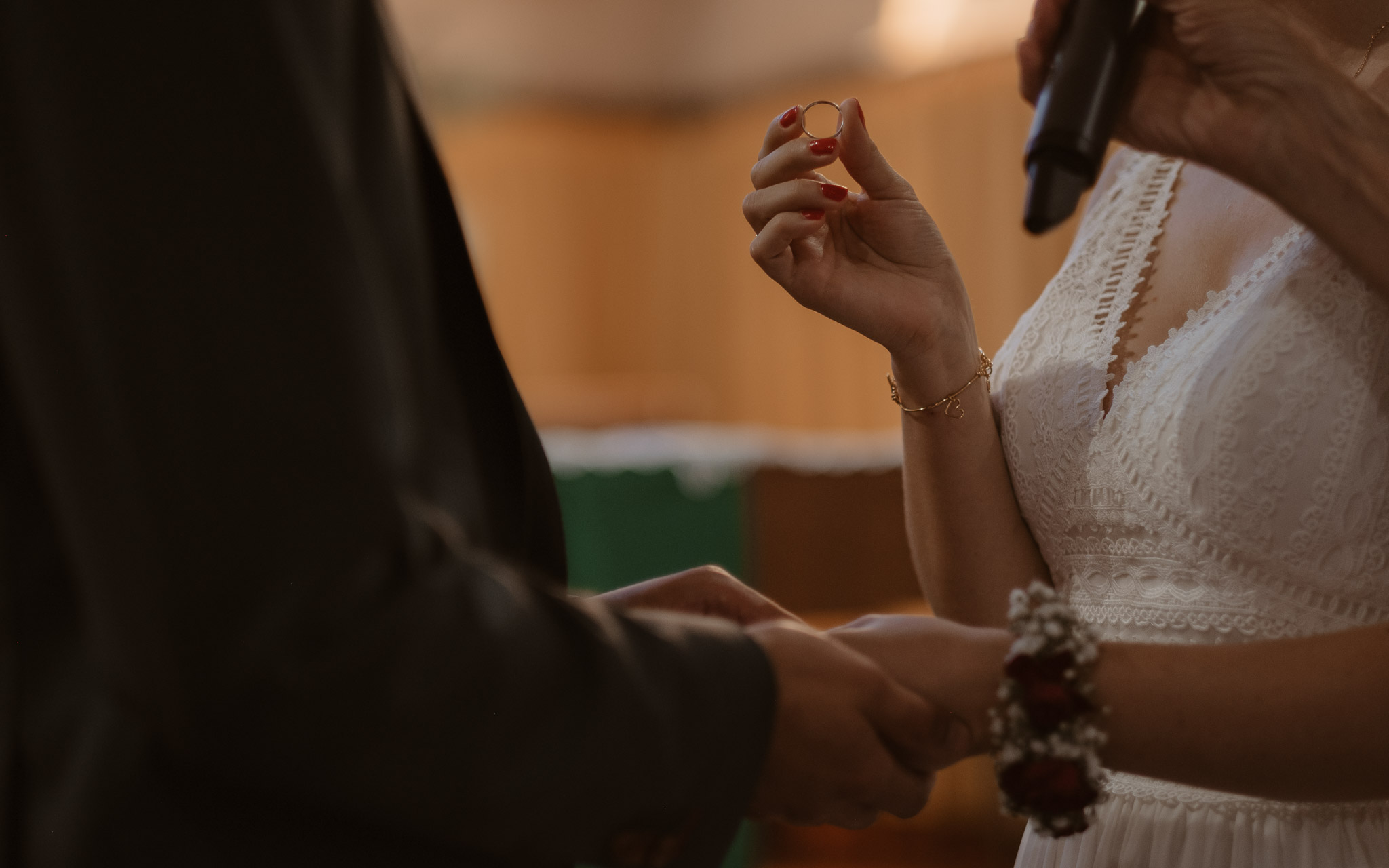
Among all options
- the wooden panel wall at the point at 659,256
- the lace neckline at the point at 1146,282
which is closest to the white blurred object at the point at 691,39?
the wooden panel wall at the point at 659,256

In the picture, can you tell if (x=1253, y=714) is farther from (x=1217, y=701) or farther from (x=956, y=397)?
(x=956, y=397)

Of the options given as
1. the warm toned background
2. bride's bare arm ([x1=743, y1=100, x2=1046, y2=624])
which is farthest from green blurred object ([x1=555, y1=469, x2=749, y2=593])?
bride's bare arm ([x1=743, y1=100, x2=1046, y2=624])

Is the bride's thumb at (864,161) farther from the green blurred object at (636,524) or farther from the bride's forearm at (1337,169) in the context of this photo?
the green blurred object at (636,524)

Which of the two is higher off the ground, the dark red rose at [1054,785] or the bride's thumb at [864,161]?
the bride's thumb at [864,161]

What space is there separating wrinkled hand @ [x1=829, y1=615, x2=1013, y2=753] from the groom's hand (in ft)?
0.08

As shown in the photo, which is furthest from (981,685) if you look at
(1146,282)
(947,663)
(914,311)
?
(1146,282)

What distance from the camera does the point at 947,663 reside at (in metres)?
0.88

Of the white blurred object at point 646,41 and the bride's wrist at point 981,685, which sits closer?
the bride's wrist at point 981,685

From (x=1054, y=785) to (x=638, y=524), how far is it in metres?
2.37

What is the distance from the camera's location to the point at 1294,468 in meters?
0.99

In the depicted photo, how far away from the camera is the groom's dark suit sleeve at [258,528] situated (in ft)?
1.71

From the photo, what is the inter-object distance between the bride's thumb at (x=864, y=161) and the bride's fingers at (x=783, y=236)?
0.06 meters

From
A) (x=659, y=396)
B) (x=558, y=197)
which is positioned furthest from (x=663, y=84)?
(x=659, y=396)

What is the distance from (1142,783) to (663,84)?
339 inches
